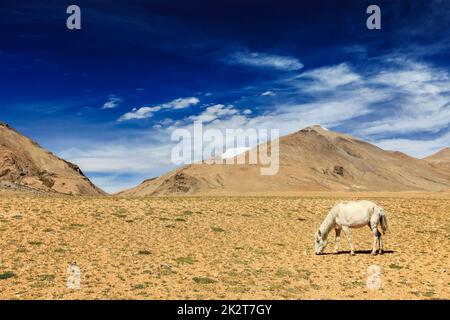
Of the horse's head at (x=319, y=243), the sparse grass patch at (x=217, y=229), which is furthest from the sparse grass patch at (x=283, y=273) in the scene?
the sparse grass patch at (x=217, y=229)

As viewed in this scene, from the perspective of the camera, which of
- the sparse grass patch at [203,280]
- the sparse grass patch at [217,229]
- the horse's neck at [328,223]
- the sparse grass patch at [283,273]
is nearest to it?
the sparse grass patch at [203,280]

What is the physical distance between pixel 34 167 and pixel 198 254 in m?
122

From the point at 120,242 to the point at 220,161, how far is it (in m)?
160

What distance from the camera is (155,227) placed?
27109 millimetres

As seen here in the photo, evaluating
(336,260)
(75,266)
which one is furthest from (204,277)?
(336,260)

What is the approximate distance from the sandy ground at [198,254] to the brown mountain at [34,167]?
78.8 m

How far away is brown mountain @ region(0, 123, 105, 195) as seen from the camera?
11050 cm

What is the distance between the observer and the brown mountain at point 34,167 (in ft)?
363

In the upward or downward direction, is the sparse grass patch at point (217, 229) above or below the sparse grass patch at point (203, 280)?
above

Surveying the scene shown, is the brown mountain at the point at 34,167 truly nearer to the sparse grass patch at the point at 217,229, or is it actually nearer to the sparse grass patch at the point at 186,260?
the sparse grass patch at the point at 217,229

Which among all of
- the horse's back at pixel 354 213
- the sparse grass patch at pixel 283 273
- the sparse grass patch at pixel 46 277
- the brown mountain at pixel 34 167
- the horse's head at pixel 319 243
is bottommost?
the sparse grass patch at pixel 283 273

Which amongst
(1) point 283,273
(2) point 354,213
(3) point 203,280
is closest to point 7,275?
(3) point 203,280
